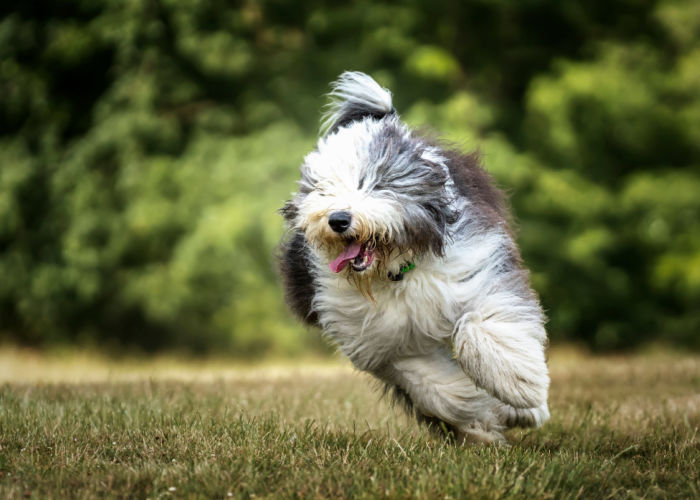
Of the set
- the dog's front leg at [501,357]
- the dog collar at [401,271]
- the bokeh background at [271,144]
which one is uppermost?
the bokeh background at [271,144]

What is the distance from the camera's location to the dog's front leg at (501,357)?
3.59 metres

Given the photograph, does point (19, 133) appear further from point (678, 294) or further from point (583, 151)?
point (678, 294)

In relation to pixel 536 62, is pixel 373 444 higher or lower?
lower

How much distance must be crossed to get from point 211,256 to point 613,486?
385 inches

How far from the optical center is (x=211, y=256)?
40.4ft

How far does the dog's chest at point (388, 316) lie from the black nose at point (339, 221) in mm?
359

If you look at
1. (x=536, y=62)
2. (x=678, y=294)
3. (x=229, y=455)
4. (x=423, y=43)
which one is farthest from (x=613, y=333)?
(x=229, y=455)

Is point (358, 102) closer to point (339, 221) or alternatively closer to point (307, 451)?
point (339, 221)

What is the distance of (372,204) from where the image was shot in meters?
3.56

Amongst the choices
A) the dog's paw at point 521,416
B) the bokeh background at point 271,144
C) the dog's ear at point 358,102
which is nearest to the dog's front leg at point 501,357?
the dog's paw at point 521,416

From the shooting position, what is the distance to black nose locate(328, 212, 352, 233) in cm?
349

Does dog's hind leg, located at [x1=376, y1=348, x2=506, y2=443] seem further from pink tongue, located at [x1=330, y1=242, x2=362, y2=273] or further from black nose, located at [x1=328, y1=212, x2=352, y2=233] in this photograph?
black nose, located at [x1=328, y1=212, x2=352, y2=233]

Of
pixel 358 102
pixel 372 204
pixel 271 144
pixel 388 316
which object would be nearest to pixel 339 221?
pixel 372 204

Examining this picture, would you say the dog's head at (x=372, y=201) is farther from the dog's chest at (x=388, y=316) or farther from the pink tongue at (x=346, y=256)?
the dog's chest at (x=388, y=316)
